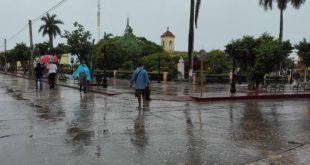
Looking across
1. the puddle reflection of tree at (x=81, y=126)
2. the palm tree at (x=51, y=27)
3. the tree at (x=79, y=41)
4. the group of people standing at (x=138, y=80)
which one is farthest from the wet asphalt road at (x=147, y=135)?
the palm tree at (x=51, y=27)

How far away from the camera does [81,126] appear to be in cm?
1084

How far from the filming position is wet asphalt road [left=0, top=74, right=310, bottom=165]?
24.8 feet

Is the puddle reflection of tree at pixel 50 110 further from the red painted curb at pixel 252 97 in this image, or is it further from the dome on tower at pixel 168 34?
the dome on tower at pixel 168 34

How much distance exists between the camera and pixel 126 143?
28.6 feet

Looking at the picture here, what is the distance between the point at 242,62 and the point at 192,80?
10745 millimetres

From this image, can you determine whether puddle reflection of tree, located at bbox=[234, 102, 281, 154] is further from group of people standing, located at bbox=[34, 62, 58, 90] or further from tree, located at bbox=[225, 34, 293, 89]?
group of people standing, located at bbox=[34, 62, 58, 90]

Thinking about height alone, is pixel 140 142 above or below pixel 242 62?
below

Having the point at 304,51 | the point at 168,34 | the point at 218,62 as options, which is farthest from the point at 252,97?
the point at 168,34

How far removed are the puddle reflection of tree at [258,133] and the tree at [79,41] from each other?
18829 mm

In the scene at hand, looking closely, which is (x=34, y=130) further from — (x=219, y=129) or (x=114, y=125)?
(x=219, y=129)

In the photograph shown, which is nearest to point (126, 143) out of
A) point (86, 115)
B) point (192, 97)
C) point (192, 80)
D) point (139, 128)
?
point (139, 128)

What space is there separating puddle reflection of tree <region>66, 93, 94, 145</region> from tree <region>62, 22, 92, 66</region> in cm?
1619

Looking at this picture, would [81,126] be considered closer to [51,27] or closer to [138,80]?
[138,80]

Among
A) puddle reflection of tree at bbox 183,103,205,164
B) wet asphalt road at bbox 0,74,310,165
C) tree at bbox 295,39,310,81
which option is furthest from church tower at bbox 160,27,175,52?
puddle reflection of tree at bbox 183,103,205,164
